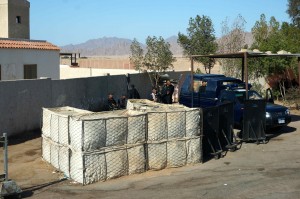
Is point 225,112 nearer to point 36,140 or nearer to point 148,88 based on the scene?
point 36,140

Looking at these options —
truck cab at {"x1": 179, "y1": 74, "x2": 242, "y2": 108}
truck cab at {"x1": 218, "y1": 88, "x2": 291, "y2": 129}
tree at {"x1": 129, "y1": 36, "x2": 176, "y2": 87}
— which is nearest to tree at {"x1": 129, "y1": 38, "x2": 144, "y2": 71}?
tree at {"x1": 129, "y1": 36, "x2": 176, "y2": 87}

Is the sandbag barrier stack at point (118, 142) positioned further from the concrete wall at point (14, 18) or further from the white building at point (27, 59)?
the concrete wall at point (14, 18)

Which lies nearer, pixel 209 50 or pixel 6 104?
pixel 6 104

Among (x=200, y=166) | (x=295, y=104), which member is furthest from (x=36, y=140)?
(x=295, y=104)

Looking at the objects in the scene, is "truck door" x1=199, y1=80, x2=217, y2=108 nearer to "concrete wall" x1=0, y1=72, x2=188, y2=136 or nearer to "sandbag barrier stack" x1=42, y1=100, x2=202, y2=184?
"concrete wall" x1=0, y1=72, x2=188, y2=136

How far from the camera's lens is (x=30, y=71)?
2591 cm

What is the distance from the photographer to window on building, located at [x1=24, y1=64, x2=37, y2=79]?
2558 cm

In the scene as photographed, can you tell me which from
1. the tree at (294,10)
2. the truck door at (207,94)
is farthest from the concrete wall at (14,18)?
the tree at (294,10)

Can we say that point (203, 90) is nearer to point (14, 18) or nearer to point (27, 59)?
point (27, 59)

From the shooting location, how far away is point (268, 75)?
86.7ft

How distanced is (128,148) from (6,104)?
6.19 m

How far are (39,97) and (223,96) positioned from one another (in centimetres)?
692

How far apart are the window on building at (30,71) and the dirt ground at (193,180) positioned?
13.3 meters

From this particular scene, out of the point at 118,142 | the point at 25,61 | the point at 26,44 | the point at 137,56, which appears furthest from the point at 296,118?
the point at 26,44
